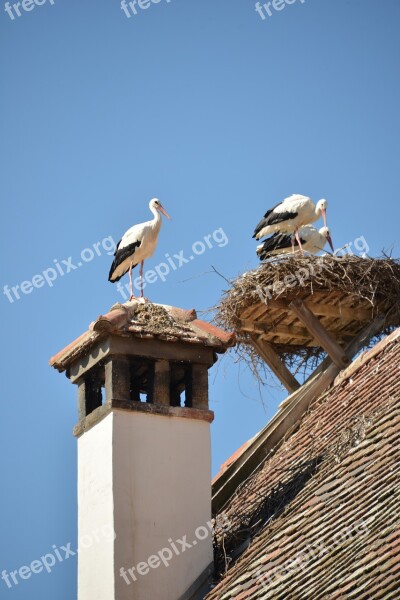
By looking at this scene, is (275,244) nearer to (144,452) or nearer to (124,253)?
(124,253)

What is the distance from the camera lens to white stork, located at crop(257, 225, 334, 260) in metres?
18.0

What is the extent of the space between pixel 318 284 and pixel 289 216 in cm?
401

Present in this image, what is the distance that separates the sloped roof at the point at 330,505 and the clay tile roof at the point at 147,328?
126 centimetres

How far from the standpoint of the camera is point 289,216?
17891 mm

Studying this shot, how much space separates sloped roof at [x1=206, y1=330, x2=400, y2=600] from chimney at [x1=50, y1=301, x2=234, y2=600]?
16.2 inches

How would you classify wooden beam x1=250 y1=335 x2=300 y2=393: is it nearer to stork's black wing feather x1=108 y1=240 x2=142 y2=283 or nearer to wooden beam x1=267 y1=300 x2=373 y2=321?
wooden beam x1=267 y1=300 x2=373 y2=321

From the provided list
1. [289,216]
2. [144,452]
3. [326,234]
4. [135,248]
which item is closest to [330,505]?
[144,452]

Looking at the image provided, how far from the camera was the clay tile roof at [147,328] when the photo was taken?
11.2 metres

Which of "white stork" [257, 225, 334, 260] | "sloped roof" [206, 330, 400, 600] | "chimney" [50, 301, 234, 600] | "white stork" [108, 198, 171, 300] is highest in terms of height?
"white stork" [108, 198, 171, 300]

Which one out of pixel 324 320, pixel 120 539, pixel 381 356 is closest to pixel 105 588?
pixel 120 539

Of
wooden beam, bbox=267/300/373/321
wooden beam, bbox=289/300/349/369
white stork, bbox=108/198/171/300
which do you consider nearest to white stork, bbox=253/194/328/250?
white stork, bbox=108/198/171/300

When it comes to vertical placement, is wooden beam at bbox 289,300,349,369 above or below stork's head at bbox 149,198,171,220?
below

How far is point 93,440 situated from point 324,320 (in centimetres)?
402

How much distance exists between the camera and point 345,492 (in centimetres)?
1014
